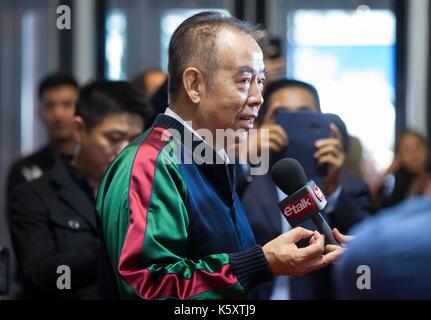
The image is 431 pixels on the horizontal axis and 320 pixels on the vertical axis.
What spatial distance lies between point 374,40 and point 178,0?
1.06m

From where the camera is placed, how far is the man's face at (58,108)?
11.8 feet

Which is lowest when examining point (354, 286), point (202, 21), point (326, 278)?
point (326, 278)

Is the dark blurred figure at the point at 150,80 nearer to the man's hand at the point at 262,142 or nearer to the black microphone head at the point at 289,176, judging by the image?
the man's hand at the point at 262,142

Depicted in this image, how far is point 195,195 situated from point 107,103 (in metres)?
0.99

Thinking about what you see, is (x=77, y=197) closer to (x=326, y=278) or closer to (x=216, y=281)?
(x=326, y=278)

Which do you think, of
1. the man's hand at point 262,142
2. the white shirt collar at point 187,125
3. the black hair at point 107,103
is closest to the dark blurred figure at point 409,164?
the black hair at point 107,103

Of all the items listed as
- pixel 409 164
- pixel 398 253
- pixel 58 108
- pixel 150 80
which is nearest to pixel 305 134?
pixel 398 253

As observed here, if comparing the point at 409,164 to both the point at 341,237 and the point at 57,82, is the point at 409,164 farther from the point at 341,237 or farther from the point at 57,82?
the point at 341,237

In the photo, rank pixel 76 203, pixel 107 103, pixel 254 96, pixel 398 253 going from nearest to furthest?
pixel 398 253
pixel 254 96
pixel 76 203
pixel 107 103

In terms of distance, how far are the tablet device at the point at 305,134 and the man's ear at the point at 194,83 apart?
49 centimetres

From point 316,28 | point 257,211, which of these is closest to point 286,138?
point 257,211

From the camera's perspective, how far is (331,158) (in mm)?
2111

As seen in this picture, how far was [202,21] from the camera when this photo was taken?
159 cm

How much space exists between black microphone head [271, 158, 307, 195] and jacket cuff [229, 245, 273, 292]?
4.8 inches
